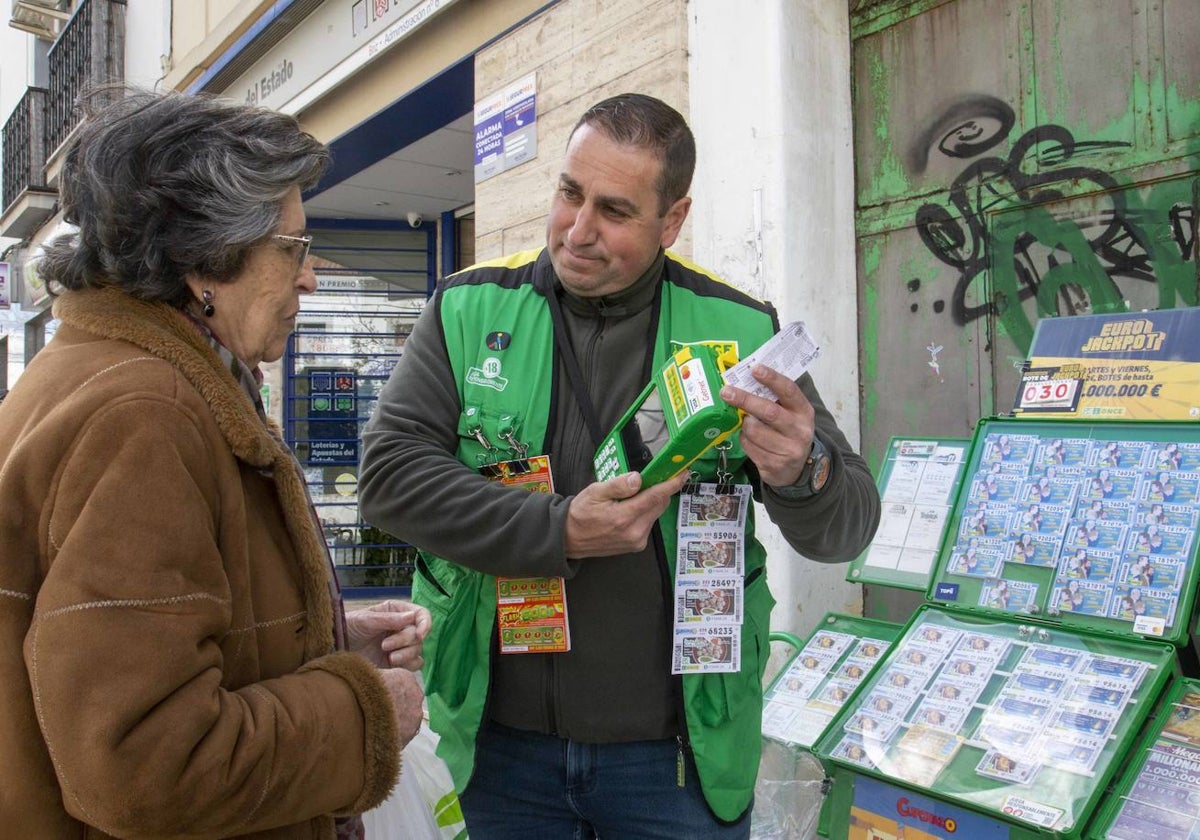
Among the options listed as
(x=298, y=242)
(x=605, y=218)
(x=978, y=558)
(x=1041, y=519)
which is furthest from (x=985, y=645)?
(x=298, y=242)

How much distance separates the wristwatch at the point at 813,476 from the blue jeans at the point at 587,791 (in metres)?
0.49

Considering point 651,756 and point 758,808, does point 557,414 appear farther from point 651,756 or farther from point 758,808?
point 758,808

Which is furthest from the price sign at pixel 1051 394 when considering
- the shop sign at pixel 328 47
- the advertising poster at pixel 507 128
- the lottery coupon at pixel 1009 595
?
the shop sign at pixel 328 47

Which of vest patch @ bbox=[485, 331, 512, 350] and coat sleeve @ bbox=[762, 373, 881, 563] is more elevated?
vest patch @ bbox=[485, 331, 512, 350]

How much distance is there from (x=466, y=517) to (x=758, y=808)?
189 cm

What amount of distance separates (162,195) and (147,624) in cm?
56

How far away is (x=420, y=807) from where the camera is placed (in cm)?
272

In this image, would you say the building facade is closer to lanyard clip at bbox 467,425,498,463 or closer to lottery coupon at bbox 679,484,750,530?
lanyard clip at bbox 467,425,498,463

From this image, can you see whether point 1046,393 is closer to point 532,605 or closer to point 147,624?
point 532,605

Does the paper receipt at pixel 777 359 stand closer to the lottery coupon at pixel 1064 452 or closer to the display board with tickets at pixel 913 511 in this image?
the lottery coupon at pixel 1064 452

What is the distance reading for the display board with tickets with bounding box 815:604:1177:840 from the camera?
222 cm

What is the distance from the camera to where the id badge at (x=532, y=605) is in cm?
169

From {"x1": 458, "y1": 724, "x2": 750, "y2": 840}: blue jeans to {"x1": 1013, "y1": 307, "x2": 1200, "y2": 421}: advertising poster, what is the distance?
66.4 inches

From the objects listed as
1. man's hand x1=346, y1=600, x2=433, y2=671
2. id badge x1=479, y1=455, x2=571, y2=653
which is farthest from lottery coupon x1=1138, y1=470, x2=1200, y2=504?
man's hand x1=346, y1=600, x2=433, y2=671
